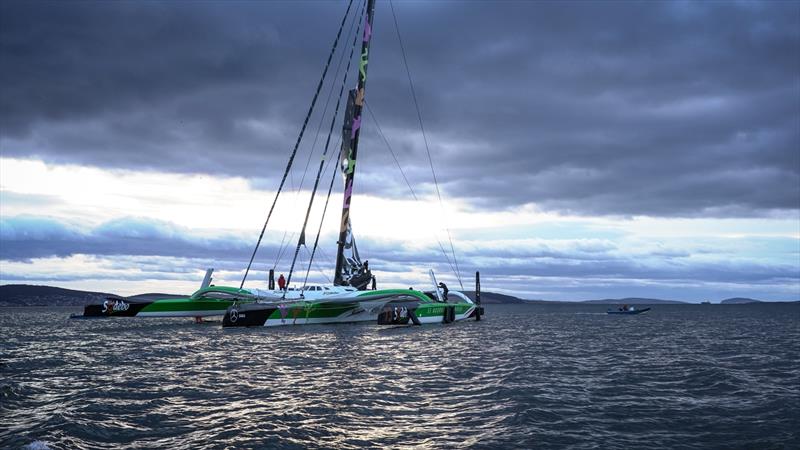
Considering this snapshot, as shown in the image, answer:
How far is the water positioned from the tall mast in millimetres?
19032

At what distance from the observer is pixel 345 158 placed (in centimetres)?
4569

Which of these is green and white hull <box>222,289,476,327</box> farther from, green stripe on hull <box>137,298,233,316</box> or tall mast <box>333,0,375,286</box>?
green stripe on hull <box>137,298,233,316</box>

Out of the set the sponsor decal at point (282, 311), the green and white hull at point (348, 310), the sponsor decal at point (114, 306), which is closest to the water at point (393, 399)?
the green and white hull at point (348, 310)

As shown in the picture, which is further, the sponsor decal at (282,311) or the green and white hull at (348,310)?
the sponsor decal at (282,311)

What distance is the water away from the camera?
1044cm

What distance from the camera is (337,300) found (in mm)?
41469

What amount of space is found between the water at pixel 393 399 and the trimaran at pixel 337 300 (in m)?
14.4

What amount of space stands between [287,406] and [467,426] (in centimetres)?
410

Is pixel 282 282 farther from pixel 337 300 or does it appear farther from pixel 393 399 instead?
pixel 393 399

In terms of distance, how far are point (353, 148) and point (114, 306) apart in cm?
2038

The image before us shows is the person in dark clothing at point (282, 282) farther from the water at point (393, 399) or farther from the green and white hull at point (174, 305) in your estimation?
the water at point (393, 399)

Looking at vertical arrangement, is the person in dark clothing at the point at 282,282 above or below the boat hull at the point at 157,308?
above

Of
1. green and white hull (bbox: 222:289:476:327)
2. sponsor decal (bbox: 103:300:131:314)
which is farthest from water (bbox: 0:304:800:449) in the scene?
sponsor decal (bbox: 103:300:131:314)

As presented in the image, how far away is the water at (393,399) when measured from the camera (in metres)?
10.4
